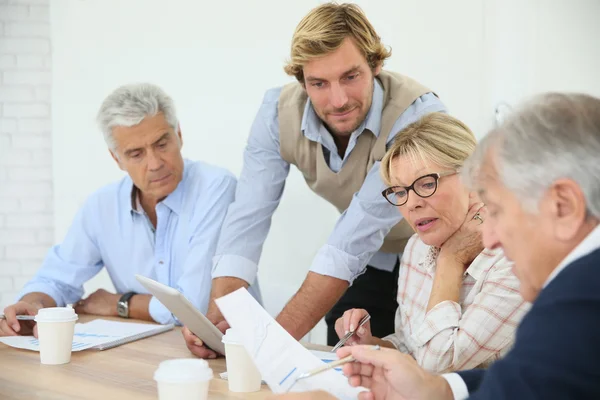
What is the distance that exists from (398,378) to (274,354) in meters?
0.23

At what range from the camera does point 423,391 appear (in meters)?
1.11

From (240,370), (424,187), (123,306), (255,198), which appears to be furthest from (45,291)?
(424,187)

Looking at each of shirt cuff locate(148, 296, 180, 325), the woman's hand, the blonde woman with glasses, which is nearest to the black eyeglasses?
the blonde woman with glasses

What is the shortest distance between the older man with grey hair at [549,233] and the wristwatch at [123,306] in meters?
1.36

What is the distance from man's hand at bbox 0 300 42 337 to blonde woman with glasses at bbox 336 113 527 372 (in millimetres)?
933

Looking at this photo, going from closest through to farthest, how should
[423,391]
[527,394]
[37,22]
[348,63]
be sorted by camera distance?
[527,394] → [423,391] → [348,63] → [37,22]

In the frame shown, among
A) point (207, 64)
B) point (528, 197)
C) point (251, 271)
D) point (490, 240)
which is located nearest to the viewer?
point (528, 197)

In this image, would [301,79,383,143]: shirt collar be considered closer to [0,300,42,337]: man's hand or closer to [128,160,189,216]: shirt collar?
[128,160,189,216]: shirt collar

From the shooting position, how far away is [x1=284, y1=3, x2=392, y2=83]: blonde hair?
1.95 metres

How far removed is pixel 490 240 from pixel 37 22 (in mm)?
3492

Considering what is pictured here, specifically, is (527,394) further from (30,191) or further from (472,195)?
(30,191)

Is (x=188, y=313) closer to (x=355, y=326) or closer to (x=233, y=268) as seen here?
(x=355, y=326)

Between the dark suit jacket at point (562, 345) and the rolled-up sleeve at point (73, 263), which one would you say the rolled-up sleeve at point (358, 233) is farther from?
the dark suit jacket at point (562, 345)

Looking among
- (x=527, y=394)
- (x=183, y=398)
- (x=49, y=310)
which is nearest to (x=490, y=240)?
(x=527, y=394)
